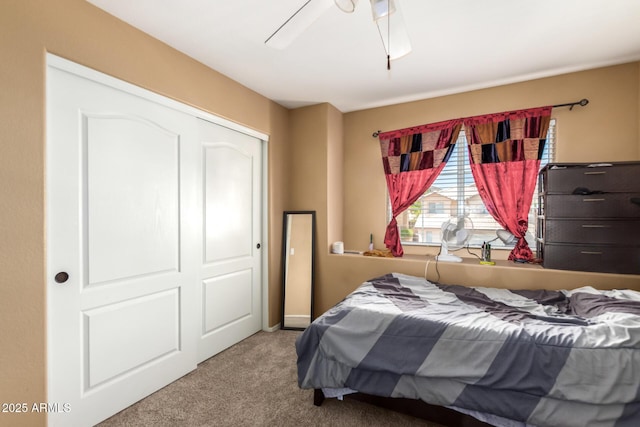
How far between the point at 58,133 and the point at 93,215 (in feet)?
1.63

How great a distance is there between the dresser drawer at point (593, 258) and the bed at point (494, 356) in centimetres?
29

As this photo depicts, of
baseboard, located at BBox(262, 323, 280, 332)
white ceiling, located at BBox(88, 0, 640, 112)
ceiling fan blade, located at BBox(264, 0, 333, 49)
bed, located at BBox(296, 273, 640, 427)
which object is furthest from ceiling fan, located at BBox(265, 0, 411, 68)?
baseboard, located at BBox(262, 323, 280, 332)

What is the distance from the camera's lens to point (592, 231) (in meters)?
2.24

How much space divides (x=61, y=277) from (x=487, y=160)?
3538 mm

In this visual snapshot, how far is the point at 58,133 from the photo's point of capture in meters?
1.62

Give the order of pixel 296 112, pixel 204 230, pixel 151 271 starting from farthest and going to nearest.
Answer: pixel 296 112, pixel 204 230, pixel 151 271

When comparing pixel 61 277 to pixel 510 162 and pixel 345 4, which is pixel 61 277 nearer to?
pixel 345 4

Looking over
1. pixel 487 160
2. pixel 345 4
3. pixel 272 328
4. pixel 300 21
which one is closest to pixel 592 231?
pixel 487 160

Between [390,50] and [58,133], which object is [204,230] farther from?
[390,50]

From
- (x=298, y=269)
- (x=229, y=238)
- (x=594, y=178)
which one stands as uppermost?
(x=594, y=178)

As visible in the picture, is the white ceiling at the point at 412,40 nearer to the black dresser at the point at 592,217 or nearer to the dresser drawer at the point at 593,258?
the black dresser at the point at 592,217

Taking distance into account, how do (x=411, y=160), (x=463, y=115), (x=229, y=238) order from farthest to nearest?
(x=411, y=160) → (x=463, y=115) → (x=229, y=238)

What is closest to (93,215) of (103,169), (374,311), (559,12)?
(103,169)

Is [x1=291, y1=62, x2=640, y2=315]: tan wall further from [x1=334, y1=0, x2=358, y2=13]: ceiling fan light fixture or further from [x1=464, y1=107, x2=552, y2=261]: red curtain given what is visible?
[x1=334, y1=0, x2=358, y2=13]: ceiling fan light fixture
